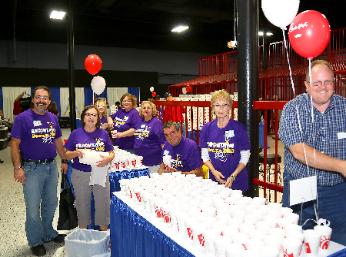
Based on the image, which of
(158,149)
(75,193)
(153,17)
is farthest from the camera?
(153,17)

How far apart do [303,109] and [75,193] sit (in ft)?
8.85

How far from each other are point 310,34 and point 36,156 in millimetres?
2995

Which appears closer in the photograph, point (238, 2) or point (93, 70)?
point (238, 2)

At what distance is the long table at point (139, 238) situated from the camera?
6.44ft

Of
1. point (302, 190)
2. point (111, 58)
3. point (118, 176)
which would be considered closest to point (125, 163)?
point (118, 176)

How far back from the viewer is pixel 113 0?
37.8 feet

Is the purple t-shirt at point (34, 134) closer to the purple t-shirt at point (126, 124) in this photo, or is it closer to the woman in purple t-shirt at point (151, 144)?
the woman in purple t-shirt at point (151, 144)

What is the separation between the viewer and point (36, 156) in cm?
380

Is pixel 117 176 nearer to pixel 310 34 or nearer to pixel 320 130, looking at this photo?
pixel 320 130

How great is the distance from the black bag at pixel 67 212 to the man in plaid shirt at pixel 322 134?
2.78m

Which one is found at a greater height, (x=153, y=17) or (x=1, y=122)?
(x=153, y=17)

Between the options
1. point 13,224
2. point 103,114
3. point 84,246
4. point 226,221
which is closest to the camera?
point 226,221

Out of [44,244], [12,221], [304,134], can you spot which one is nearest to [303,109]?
[304,134]

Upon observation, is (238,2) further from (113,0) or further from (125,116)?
(113,0)
